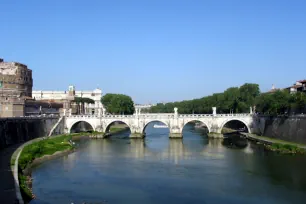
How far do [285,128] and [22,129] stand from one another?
34987mm

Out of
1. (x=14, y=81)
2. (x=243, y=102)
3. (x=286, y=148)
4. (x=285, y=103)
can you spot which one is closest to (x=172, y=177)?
(x=286, y=148)

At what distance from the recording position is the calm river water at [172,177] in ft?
82.7

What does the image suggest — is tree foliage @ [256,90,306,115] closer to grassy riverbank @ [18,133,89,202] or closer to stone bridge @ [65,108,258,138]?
stone bridge @ [65,108,258,138]

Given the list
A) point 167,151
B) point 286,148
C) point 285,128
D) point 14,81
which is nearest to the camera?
point 286,148

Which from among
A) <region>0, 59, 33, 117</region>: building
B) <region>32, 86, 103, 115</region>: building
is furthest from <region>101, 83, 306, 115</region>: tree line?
<region>0, 59, 33, 117</region>: building

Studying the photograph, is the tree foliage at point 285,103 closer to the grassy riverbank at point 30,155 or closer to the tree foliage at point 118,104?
the grassy riverbank at point 30,155

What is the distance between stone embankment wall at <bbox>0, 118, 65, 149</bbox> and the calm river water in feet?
23.8

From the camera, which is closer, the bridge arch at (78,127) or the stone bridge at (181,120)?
the stone bridge at (181,120)

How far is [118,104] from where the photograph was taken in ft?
296

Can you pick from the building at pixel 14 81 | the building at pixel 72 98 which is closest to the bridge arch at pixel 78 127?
Result: the building at pixel 72 98

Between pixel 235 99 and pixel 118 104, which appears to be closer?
pixel 235 99

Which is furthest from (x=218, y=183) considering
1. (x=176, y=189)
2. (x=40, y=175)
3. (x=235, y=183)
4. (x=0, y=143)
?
(x=0, y=143)

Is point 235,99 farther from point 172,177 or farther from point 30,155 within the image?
point 30,155

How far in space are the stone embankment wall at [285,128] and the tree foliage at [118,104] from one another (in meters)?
37.6
